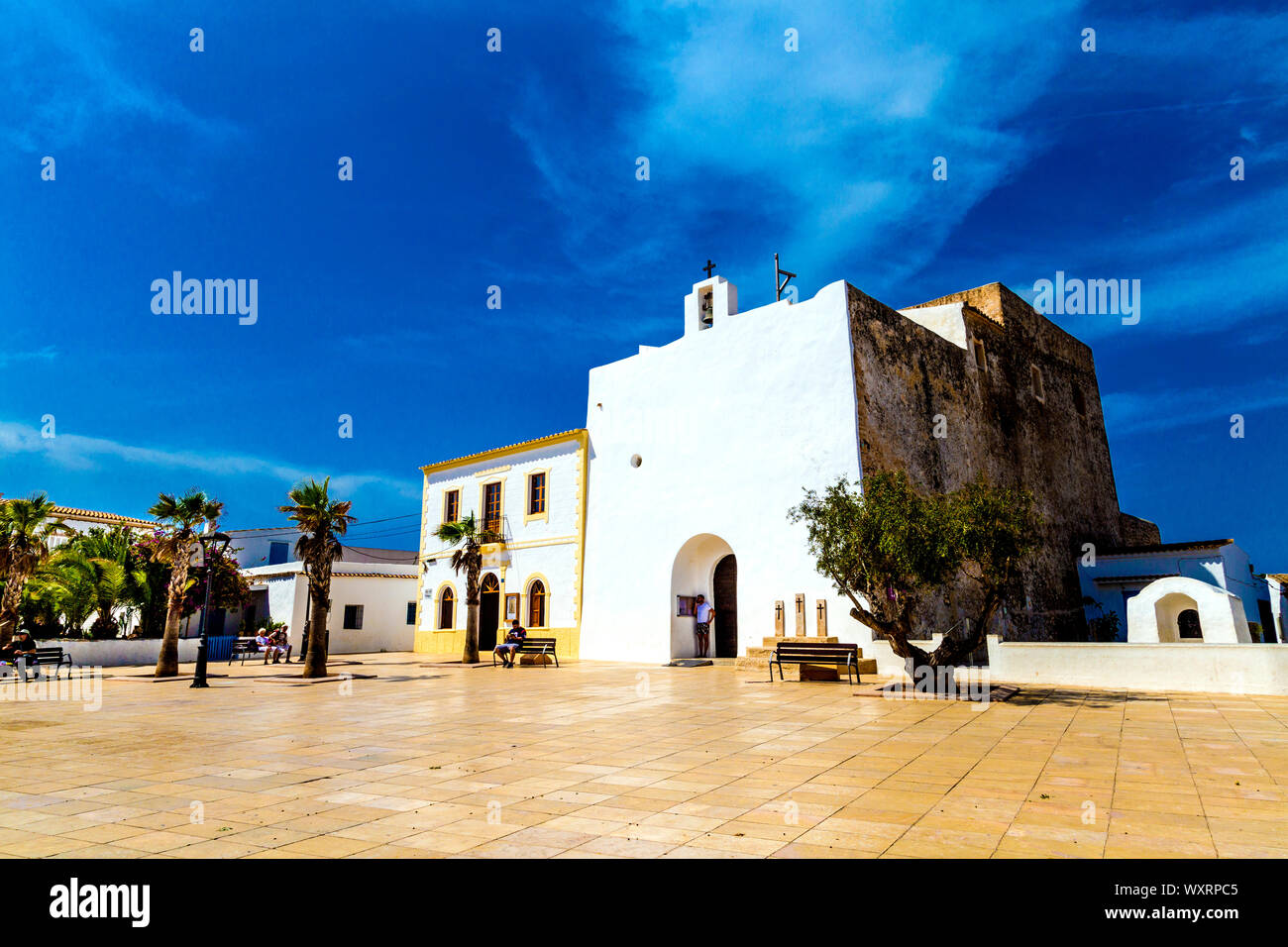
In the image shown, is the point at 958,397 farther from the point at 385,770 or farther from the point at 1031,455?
the point at 385,770

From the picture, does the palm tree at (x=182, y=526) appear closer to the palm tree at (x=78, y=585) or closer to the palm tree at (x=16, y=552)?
the palm tree at (x=16, y=552)

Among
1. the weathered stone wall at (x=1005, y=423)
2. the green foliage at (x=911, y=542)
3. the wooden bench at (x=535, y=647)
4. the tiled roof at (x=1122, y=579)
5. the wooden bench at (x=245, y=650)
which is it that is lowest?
the wooden bench at (x=245, y=650)

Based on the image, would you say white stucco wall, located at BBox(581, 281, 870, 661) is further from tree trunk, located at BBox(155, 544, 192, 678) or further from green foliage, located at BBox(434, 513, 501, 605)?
tree trunk, located at BBox(155, 544, 192, 678)

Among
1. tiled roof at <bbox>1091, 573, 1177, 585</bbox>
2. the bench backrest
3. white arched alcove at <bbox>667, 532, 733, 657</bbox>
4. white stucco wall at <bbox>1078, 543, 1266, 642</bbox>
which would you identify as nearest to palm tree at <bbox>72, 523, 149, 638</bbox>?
white arched alcove at <bbox>667, 532, 733, 657</bbox>

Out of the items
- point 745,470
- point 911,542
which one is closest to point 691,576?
point 745,470

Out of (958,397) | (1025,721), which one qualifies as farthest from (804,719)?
(958,397)

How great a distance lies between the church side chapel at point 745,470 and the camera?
61.9ft

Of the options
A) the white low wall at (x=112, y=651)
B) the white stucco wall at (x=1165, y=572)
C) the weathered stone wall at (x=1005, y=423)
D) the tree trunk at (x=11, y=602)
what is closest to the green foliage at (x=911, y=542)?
the weathered stone wall at (x=1005, y=423)

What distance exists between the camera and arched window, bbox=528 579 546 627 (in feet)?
81.0

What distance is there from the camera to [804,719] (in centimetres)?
947

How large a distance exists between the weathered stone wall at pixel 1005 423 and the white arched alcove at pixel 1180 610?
164 inches

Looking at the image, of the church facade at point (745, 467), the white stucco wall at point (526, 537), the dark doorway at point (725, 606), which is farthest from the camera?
the white stucco wall at point (526, 537)
